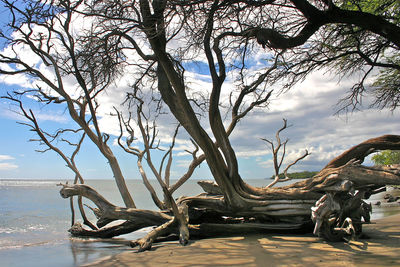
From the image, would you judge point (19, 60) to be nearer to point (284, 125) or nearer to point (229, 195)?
point (229, 195)

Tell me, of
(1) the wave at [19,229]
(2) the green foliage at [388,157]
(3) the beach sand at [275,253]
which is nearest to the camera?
(3) the beach sand at [275,253]

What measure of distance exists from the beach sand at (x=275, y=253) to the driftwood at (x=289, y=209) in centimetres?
37

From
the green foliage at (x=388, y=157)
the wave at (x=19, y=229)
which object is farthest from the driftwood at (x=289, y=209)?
the green foliage at (x=388, y=157)

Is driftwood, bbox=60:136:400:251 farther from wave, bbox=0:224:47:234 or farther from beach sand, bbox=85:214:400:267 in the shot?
wave, bbox=0:224:47:234

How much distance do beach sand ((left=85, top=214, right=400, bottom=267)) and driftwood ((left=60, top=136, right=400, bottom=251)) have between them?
1.21 ft

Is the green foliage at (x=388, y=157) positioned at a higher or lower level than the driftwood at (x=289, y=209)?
higher

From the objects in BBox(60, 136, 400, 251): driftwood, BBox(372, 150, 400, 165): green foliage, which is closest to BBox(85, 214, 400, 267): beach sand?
BBox(60, 136, 400, 251): driftwood

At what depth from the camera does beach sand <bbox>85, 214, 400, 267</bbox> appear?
390cm

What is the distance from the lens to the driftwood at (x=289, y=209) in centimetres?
523

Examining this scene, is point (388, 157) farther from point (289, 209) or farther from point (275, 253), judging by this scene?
point (275, 253)

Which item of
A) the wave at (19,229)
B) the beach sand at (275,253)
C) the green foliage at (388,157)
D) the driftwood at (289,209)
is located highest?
the green foliage at (388,157)

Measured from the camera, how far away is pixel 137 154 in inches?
399

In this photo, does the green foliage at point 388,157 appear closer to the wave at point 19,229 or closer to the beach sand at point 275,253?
the beach sand at point 275,253

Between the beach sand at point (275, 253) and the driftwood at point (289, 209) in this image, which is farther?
the driftwood at point (289, 209)
